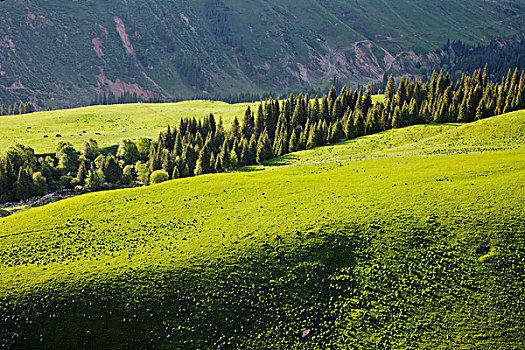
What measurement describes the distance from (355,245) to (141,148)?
442ft

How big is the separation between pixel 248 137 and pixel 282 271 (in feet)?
407

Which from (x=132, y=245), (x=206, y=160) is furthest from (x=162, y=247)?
(x=206, y=160)

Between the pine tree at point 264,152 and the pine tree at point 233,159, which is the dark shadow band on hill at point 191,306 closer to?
the pine tree at point 233,159

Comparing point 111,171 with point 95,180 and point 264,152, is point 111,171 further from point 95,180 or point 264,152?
point 264,152

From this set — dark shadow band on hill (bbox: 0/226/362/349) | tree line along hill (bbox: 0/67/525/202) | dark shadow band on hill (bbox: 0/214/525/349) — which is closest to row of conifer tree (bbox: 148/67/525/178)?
tree line along hill (bbox: 0/67/525/202)

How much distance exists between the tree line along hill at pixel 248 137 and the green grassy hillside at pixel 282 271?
73.2 meters

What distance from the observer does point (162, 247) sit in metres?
45.1

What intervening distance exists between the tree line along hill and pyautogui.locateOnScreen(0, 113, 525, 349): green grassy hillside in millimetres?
73188

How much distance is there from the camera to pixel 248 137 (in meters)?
162

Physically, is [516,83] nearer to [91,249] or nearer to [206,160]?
[206,160]

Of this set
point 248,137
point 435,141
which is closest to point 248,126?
point 248,137

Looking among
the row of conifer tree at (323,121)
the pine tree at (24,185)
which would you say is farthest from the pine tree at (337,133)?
the pine tree at (24,185)

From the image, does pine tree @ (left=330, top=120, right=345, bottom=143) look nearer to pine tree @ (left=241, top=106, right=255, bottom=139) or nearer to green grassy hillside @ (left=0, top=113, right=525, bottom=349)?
pine tree @ (left=241, top=106, right=255, bottom=139)

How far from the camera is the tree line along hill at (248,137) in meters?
123
